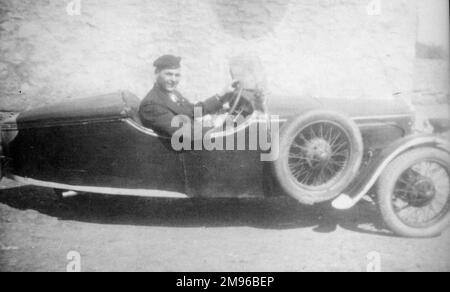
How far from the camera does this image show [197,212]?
392cm

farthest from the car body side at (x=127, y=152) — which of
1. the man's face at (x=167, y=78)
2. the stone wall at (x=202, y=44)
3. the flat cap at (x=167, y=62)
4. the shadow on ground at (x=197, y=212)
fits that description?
the stone wall at (x=202, y=44)

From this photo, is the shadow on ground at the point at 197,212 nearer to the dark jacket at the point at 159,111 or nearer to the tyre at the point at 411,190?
the tyre at the point at 411,190

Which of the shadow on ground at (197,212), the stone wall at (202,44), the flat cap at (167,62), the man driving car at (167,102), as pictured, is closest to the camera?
the man driving car at (167,102)

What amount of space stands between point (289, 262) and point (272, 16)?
3918mm

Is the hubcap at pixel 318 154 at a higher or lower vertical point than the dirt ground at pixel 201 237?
higher

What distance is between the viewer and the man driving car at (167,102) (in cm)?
308

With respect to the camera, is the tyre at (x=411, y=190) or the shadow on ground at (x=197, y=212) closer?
the tyre at (x=411, y=190)

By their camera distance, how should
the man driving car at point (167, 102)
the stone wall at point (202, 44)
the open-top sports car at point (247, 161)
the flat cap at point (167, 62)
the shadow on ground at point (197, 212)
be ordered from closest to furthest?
1. the open-top sports car at point (247, 161)
2. the man driving car at point (167, 102)
3. the flat cap at point (167, 62)
4. the shadow on ground at point (197, 212)
5. the stone wall at point (202, 44)

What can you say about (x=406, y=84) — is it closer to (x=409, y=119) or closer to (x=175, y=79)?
(x=409, y=119)

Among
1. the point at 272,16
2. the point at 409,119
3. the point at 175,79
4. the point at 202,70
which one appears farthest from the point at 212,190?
the point at 272,16

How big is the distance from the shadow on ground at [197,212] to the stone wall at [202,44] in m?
1.78

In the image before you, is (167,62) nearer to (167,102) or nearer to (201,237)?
(167,102)

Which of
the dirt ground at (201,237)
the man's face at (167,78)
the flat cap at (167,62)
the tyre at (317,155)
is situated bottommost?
the dirt ground at (201,237)

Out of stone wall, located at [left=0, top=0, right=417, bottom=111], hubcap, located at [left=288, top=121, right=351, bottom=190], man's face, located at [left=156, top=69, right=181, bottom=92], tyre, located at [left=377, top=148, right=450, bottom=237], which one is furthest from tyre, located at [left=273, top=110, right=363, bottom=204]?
stone wall, located at [left=0, top=0, right=417, bottom=111]
